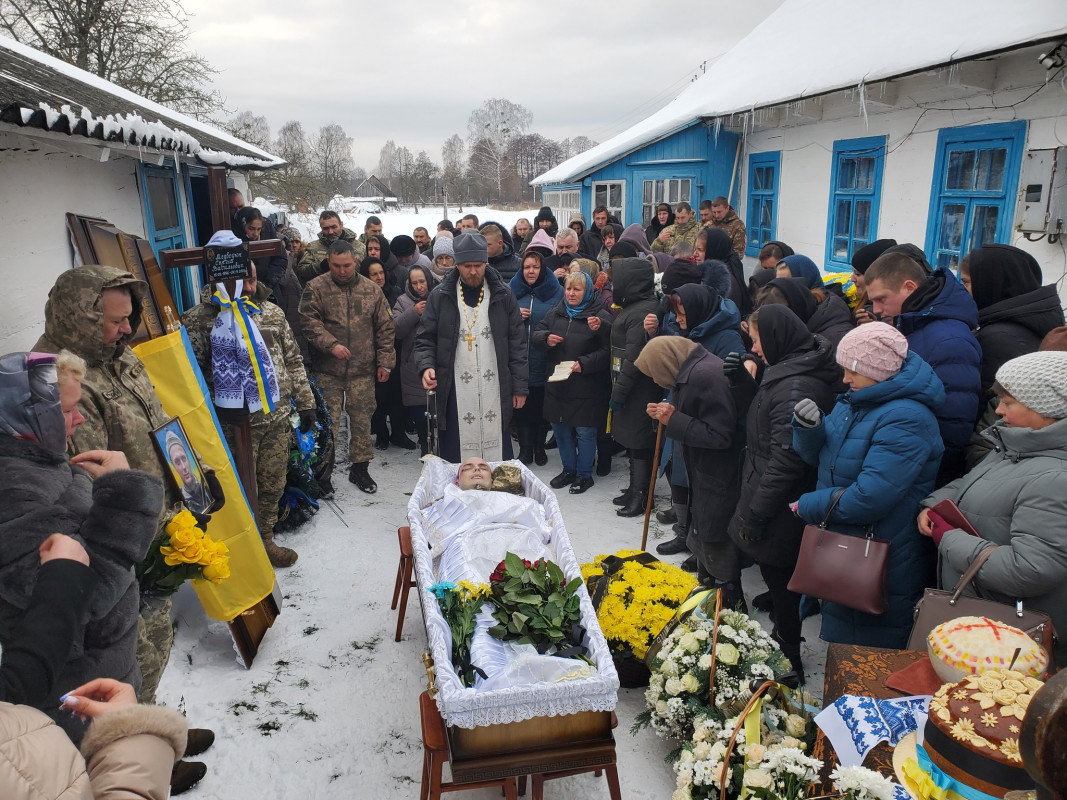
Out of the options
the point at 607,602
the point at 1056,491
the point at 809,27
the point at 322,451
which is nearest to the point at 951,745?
the point at 1056,491

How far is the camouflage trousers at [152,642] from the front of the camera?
2.76 metres

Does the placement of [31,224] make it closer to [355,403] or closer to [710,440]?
[355,403]

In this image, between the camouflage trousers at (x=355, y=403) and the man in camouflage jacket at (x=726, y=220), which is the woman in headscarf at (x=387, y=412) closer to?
the camouflage trousers at (x=355, y=403)

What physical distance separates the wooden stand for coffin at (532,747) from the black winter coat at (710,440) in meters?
1.81

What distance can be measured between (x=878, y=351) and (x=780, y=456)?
74 cm

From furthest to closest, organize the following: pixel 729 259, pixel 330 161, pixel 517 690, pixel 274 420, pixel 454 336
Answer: pixel 330 161, pixel 729 259, pixel 454 336, pixel 274 420, pixel 517 690

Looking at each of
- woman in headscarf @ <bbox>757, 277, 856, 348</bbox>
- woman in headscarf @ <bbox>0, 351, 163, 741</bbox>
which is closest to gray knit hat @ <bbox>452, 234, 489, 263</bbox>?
woman in headscarf @ <bbox>757, 277, 856, 348</bbox>

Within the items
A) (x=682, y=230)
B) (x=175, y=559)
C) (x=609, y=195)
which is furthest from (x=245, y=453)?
(x=609, y=195)

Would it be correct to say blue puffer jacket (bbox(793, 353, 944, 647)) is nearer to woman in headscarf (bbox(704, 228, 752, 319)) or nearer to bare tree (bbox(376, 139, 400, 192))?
woman in headscarf (bbox(704, 228, 752, 319))

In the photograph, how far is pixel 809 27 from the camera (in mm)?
10852

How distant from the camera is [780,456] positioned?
3.53 metres

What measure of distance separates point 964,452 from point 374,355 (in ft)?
15.5

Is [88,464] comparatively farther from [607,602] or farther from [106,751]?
[607,602]

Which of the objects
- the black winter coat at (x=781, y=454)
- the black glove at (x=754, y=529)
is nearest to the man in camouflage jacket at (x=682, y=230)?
the black winter coat at (x=781, y=454)
